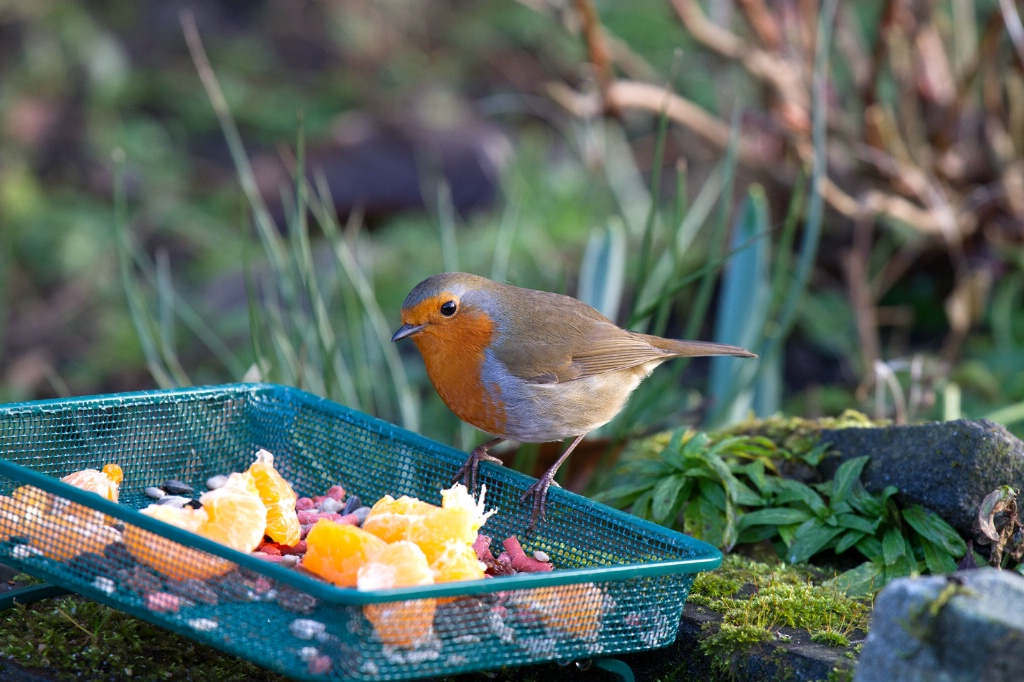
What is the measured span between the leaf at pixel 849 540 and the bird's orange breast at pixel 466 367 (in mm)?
962

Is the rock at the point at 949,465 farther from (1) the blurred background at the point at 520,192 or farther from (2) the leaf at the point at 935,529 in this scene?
(1) the blurred background at the point at 520,192

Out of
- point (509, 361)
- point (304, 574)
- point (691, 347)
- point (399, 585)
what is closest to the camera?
point (399, 585)

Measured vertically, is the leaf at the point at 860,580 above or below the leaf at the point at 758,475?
below

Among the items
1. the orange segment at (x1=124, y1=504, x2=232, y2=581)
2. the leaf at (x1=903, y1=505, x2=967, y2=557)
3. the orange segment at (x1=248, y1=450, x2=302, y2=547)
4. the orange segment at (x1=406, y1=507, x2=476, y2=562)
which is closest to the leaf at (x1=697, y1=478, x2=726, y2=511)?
the leaf at (x1=903, y1=505, x2=967, y2=557)

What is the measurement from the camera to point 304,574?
223cm

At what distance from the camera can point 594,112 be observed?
500 centimetres

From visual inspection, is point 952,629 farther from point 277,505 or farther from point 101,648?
point 101,648

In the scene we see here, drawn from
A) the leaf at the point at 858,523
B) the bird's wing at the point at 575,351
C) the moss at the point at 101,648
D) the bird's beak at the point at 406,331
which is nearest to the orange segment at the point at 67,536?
the moss at the point at 101,648

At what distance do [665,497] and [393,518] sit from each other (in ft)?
3.18

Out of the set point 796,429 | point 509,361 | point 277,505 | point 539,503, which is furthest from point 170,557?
Answer: point 796,429

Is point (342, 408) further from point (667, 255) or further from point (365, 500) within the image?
point (667, 255)

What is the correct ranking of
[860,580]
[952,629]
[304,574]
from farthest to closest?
[860,580] → [304,574] → [952,629]

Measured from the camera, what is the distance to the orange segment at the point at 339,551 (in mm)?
2264

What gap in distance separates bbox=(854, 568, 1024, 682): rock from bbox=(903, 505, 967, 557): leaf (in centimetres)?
95
